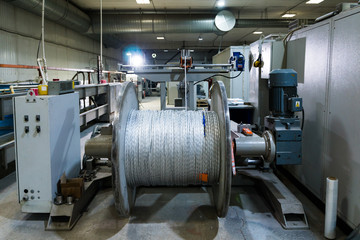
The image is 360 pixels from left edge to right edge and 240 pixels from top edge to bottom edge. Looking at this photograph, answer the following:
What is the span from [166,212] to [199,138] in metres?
0.82

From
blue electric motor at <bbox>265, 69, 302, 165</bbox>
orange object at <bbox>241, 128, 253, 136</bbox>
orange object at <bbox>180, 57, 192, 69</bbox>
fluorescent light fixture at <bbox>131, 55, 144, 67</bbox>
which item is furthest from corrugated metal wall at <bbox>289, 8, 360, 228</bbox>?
fluorescent light fixture at <bbox>131, 55, 144, 67</bbox>

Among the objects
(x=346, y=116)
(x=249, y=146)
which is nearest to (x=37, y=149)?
(x=249, y=146)

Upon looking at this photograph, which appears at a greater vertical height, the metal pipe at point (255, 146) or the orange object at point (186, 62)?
the orange object at point (186, 62)

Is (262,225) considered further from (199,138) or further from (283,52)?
(283,52)

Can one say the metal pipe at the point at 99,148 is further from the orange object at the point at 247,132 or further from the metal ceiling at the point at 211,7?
the metal ceiling at the point at 211,7

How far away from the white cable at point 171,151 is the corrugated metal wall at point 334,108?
3.39ft

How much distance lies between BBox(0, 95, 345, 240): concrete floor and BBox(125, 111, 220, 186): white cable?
0.37 meters

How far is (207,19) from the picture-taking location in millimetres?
9328

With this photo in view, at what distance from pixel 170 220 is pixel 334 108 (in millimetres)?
1777

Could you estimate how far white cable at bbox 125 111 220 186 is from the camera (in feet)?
8.02

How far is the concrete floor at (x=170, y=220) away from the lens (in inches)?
91.9

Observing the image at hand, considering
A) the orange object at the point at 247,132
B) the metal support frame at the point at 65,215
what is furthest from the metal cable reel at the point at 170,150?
the metal support frame at the point at 65,215

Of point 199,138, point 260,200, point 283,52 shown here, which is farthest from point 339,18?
point 260,200

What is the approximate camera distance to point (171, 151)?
245 centimetres
